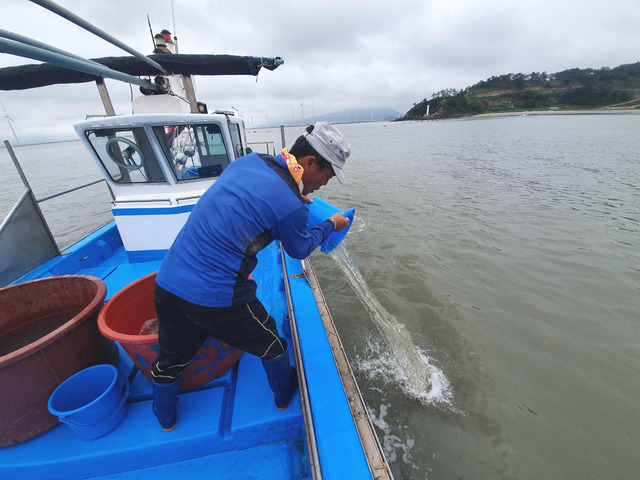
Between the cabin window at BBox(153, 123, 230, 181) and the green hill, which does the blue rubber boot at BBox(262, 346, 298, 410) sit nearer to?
the cabin window at BBox(153, 123, 230, 181)

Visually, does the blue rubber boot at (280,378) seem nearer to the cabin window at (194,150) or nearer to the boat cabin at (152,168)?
the boat cabin at (152,168)

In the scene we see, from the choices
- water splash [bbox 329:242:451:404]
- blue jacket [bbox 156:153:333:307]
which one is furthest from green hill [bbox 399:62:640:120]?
blue jacket [bbox 156:153:333:307]

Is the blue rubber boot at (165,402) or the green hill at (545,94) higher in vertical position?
the green hill at (545,94)

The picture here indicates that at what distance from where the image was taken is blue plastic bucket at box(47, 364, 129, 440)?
1.82 meters

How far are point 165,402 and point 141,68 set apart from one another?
4.77m

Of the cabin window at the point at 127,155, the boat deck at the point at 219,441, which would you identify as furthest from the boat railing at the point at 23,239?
the boat deck at the point at 219,441

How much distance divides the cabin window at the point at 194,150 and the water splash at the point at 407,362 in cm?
258

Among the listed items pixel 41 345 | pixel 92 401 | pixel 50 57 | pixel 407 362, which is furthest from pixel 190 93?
pixel 407 362

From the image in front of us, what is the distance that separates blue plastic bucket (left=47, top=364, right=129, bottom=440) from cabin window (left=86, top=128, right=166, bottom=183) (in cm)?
301

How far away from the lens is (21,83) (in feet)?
12.5

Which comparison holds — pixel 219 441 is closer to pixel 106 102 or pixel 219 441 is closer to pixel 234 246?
pixel 234 246

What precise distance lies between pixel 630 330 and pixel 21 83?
9199 mm

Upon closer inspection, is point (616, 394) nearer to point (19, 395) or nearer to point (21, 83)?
point (19, 395)

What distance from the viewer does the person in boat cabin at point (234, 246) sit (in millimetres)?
1479
